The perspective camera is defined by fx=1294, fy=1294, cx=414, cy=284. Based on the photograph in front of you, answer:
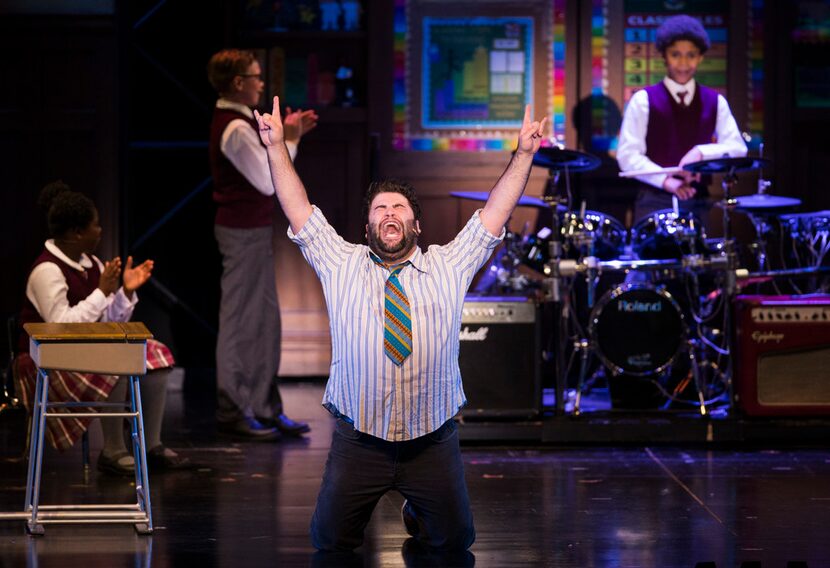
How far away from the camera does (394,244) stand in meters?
3.79

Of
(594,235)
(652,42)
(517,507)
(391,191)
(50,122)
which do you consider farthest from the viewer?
(50,122)

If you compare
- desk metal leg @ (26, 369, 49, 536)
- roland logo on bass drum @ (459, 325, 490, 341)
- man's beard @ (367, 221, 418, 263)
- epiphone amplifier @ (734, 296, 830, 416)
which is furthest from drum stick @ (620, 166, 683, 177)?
desk metal leg @ (26, 369, 49, 536)

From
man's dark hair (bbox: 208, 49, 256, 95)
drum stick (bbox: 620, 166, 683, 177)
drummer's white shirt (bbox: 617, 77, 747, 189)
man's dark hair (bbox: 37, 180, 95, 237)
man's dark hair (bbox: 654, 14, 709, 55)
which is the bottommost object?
man's dark hair (bbox: 37, 180, 95, 237)

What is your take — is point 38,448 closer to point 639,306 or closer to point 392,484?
point 392,484

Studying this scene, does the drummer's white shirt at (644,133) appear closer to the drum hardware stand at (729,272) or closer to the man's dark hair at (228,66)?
the drum hardware stand at (729,272)

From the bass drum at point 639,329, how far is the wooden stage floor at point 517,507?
366mm

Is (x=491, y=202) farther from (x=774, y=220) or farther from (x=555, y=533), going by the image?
(x=774, y=220)

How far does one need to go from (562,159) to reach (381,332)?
7.02ft

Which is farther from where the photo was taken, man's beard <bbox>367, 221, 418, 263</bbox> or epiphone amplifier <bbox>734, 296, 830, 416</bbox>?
epiphone amplifier <bbox>734, 296, 830, 416</bbox>

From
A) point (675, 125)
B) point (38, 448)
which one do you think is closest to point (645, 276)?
point (675, 125)

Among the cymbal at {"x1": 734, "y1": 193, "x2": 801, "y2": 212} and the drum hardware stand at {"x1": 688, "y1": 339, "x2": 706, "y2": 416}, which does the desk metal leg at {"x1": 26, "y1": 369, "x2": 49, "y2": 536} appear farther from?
the cymbal at {"x1": 734, "y1": 193, "x2": 801, "y2": 212}

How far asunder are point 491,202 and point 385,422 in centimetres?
73

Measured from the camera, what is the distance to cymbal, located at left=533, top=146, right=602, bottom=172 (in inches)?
218

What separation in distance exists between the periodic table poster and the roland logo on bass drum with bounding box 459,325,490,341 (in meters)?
2.18
